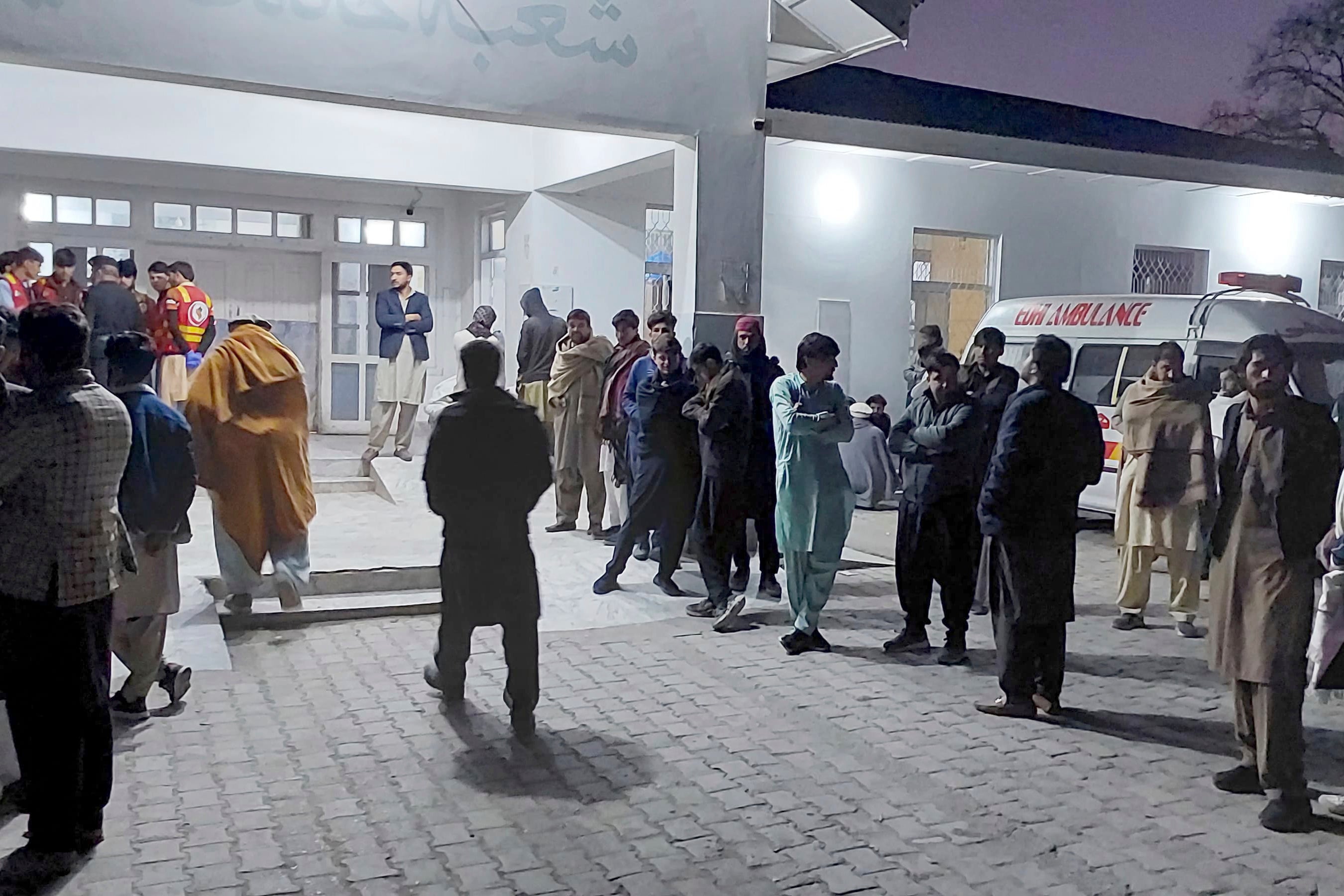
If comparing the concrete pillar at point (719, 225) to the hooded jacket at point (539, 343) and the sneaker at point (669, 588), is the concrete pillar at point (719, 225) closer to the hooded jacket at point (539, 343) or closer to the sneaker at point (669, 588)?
the hooded jacket at point (539, 343)

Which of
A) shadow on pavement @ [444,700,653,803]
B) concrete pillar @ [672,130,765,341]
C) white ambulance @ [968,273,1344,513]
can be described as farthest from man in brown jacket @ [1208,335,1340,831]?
concrete pillar @ [672,130,765,341]

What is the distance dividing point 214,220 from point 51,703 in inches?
430

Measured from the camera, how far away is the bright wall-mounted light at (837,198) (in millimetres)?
13641

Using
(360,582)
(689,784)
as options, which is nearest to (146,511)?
(689,784)

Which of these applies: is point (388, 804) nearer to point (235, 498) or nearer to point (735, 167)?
point (235, 498)

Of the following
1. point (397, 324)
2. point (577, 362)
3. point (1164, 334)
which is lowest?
point (577, 362)

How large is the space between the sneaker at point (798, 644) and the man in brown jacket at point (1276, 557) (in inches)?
103

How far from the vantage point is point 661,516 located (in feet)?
26.4

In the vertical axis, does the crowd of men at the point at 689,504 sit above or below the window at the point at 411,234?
below

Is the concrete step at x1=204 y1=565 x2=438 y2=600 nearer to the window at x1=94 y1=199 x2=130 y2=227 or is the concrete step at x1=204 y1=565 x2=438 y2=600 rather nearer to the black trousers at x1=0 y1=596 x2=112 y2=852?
the black trousers at x1=0 y1=596 x2=112 y2=852

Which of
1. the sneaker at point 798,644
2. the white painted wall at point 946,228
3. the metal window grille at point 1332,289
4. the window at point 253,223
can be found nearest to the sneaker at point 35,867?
the sneaker at point 798,644

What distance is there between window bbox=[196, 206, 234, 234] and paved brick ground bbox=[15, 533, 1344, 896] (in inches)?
324

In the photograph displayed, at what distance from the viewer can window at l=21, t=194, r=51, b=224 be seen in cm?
1273

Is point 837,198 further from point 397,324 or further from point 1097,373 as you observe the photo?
point 397,324
